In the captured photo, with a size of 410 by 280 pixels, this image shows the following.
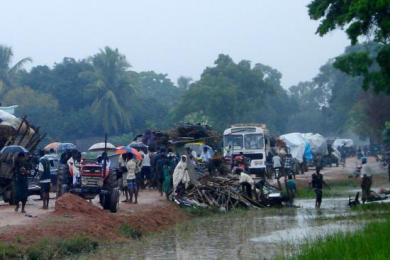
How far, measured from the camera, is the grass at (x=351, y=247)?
459 inches

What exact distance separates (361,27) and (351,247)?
8787 mm

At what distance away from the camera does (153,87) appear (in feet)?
334

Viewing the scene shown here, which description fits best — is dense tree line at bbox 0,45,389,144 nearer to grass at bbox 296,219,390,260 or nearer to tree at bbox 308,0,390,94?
tree at bbox 308,0,390,94

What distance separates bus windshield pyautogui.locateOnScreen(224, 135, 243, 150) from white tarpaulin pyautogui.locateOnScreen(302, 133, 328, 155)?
661 inches

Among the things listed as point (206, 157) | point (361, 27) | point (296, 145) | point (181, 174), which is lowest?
point (181, 174)

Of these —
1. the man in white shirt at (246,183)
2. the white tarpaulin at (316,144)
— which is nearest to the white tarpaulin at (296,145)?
the white tarpaulin at (316,144)

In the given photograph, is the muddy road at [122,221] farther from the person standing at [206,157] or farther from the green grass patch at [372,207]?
the person standing at [206,157]

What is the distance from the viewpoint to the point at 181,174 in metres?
24.0

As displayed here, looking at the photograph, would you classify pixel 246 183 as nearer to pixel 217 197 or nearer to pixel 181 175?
pixel 217 197

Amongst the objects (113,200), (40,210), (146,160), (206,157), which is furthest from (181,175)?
(206,157)

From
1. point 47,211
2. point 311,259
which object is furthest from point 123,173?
point 311,259

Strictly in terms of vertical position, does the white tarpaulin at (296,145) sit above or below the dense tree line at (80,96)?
below

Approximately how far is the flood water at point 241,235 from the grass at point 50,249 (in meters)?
0.35

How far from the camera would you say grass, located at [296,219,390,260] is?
11.7 m
